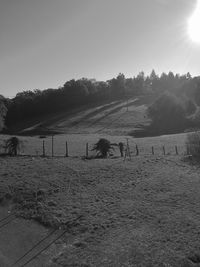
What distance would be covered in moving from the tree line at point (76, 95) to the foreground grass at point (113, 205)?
80444mm

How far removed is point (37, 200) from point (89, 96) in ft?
374

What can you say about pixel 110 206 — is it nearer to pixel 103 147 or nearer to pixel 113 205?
pixel 113 205

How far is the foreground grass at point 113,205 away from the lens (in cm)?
1561

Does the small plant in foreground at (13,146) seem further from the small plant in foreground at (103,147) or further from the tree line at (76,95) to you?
the tree line at (76,95)

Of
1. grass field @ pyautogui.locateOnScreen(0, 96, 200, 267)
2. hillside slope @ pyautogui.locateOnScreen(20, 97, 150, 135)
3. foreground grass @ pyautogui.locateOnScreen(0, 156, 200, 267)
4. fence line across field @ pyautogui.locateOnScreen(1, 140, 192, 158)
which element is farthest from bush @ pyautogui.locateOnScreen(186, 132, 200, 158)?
hillside slope @ pyautogui.locateOnScreen(20, 97, 150, 135)

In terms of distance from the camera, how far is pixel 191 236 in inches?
681

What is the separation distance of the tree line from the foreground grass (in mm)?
80444

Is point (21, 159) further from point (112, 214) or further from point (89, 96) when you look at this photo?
point (89, 96)

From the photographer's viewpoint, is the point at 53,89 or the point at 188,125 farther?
the point at 53,89

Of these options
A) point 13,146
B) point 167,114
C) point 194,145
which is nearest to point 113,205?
point 13,146

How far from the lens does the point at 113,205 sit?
70.5ft

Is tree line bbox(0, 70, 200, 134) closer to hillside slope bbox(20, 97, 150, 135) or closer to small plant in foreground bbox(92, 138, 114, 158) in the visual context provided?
hillside slope bbox(20, 97, 150, 135)

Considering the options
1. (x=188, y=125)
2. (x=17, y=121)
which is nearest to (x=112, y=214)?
(x=188, y=125)

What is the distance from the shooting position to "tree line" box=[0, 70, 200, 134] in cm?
11725
